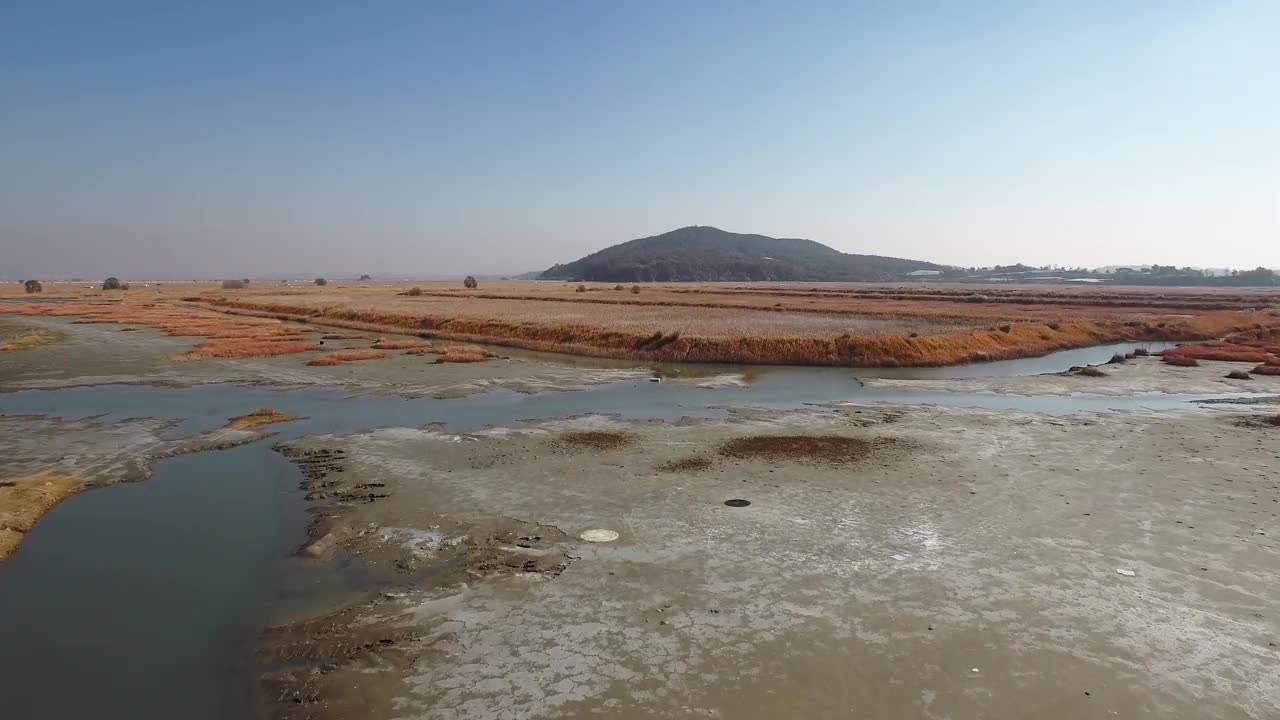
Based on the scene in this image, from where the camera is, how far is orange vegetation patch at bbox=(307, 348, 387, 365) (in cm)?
3366

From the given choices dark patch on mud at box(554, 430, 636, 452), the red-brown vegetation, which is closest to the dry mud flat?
dark patch on mud at box(554, 430, 636, 452)

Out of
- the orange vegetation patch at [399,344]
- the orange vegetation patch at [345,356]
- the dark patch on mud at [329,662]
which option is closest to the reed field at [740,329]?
the orange vegetation patch at [399,344]

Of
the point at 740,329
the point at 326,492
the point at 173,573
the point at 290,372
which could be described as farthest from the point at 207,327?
the point at 173,573

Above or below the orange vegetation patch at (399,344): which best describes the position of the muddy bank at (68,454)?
below

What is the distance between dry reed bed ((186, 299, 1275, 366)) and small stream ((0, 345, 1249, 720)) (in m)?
12.0

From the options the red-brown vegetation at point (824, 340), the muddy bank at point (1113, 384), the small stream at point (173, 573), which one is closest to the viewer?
the small stream at point (173, 573)

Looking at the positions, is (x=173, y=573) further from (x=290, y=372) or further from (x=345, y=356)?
(x=345, y=356)

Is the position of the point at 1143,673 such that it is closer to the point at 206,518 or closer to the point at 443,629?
the point at 443,629

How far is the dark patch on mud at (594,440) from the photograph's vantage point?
59.2 feet

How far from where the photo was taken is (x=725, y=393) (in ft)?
87.4

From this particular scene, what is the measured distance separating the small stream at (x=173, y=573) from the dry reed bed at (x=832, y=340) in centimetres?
1198

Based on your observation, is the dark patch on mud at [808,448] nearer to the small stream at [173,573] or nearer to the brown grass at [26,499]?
the small stream at [173,573]

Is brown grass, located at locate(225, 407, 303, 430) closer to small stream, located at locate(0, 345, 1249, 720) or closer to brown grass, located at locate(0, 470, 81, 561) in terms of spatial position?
small stream, located at locate(0, 345, 1249, 720)

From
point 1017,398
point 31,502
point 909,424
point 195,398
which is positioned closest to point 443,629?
point 31,502
